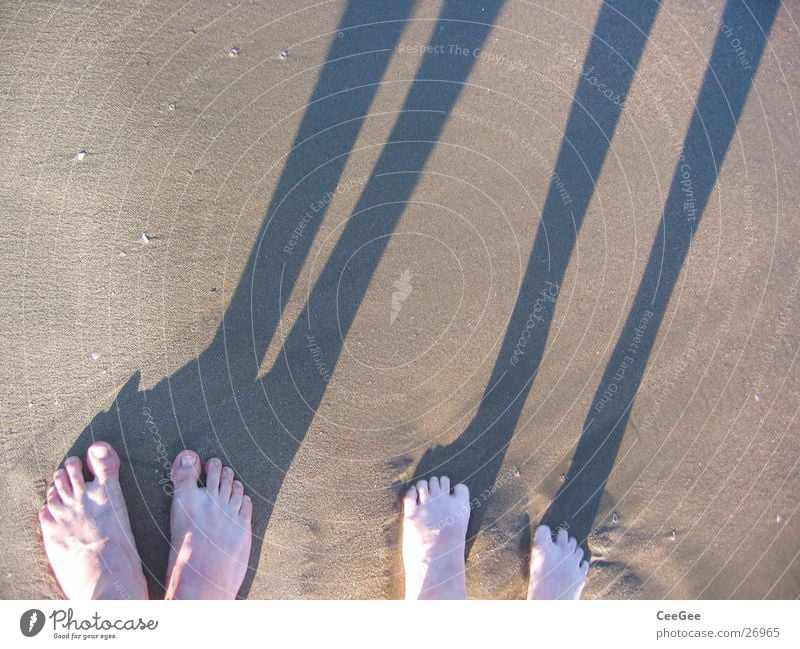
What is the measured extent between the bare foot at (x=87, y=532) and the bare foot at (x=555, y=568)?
99.7 inches

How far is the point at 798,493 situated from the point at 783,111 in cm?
264

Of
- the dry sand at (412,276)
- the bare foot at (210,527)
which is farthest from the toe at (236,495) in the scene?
the dry sand at (412,276)

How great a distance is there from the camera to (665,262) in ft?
11.8

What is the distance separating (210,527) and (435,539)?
1.46 m

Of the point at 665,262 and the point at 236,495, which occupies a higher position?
the point at 665,262

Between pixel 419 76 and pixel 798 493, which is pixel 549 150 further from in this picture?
pixel 798 493

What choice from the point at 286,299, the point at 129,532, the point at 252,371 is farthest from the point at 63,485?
the point at 286,299

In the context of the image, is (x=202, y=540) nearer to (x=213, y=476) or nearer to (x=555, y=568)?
(x=213, y=476)

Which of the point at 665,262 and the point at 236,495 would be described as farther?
the point at 665,262

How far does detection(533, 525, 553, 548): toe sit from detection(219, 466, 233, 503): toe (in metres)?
2.05

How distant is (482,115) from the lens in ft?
11.6

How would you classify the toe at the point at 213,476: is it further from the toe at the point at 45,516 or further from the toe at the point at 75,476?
the toe at the point at 45,516

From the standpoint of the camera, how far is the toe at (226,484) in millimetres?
3451

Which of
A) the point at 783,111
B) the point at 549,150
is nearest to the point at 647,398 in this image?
the point at 549,150
